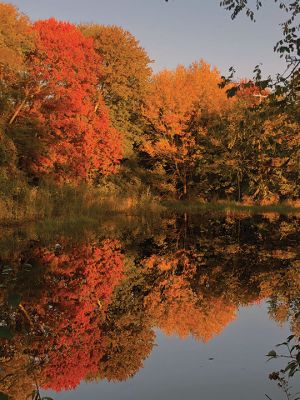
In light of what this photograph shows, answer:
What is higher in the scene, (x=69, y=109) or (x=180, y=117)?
(x=180, y=117)

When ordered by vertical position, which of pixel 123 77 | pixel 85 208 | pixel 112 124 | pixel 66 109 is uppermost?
pixel 123 77

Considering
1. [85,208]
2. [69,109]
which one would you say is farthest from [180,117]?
[85,208]

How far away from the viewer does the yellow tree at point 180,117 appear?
35.1m

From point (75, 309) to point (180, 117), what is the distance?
27.5 m

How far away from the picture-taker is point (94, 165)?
30.4 metres

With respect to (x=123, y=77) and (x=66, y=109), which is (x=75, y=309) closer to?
(x=66, y=109)

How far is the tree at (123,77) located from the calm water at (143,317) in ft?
68.0

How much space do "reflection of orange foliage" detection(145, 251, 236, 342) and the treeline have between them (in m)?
10.6

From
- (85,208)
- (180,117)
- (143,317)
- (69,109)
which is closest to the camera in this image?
(143,317)

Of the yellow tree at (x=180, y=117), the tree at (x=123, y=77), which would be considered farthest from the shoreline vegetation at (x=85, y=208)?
the tree at (x=123, y=77)

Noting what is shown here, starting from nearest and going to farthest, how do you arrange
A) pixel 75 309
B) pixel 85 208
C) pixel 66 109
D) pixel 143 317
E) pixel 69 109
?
1. pixel 143 317
2. pixel 75 309
3. pixel 85 208
4. pixel 66 109
5. pixel 69 109

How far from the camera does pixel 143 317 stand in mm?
8703

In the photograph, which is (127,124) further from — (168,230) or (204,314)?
(204,314)

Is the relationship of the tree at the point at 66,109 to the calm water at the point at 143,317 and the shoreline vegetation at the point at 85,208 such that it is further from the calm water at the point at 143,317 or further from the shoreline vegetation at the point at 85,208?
the calm water at the point at 143,317
